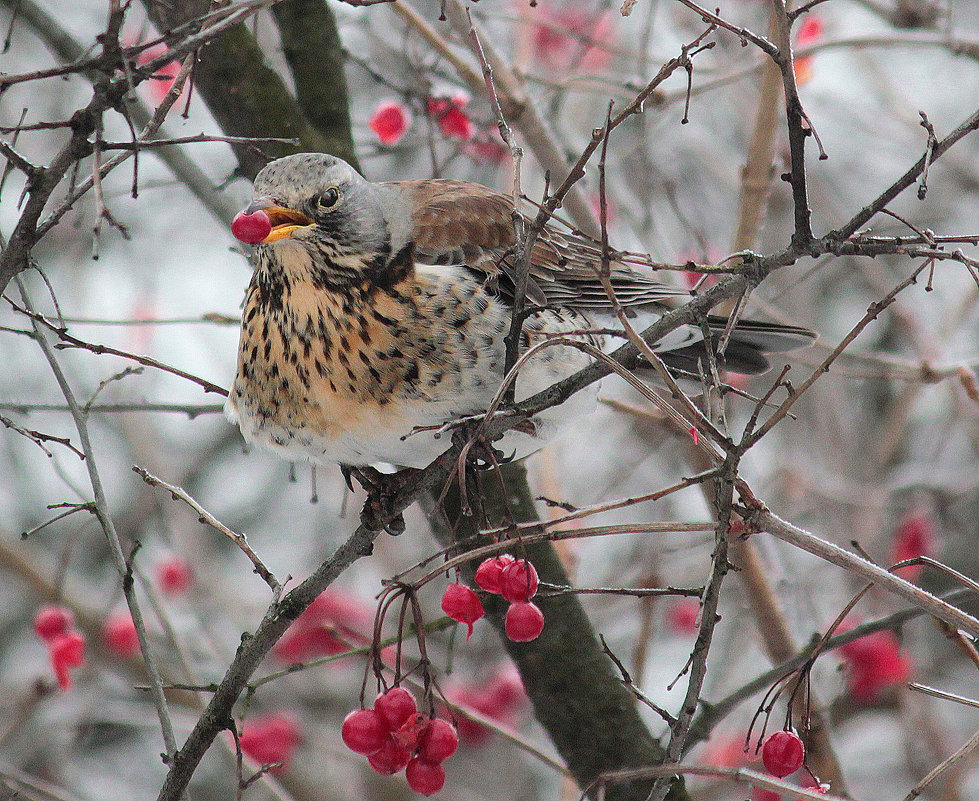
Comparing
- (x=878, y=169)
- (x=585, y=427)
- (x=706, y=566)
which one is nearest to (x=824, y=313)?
(x=878, y=169)

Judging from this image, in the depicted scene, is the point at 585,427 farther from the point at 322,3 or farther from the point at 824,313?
the point at 322,3

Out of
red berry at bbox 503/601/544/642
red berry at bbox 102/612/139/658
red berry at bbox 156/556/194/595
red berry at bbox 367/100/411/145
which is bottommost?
red berry at bbox 503/601/544/642

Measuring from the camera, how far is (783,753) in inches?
90.0

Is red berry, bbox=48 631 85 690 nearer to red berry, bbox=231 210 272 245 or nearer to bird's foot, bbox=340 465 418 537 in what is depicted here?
bird's foot, bbox=340 465 418 537

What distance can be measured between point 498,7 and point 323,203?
479cm

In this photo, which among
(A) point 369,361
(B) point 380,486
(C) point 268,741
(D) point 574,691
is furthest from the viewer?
(C) point 268,741

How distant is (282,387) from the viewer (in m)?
3.11

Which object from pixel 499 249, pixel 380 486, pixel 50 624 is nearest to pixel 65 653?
pixel 50 624

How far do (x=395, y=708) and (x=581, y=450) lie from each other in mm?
4588

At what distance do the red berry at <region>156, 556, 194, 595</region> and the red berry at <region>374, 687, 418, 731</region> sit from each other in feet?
9.86

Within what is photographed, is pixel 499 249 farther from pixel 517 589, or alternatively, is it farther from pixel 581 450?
pixel 581 450

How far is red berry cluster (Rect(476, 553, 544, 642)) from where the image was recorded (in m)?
2.39

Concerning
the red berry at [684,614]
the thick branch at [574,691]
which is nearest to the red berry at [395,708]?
the thick branch at [574,691]

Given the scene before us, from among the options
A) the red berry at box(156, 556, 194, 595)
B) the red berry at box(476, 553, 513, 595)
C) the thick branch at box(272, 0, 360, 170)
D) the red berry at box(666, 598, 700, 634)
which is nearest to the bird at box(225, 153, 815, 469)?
the red berry at box(476, 553, 513, 595)
